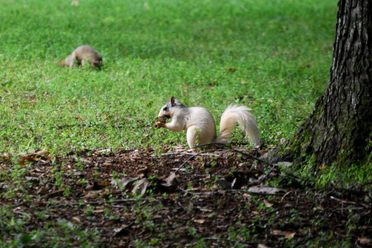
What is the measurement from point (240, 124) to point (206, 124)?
1.09 feet

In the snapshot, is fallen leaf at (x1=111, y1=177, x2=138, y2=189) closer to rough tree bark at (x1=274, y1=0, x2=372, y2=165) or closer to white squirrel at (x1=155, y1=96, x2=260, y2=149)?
rough tree bark at (x1=274, y1=0, x2=372, y2=165)

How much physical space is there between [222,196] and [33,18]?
Answer: 10.4 metres

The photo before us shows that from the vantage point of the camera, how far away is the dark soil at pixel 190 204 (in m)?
5.51

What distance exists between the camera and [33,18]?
15836 mm

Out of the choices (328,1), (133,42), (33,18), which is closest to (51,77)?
(133,42)

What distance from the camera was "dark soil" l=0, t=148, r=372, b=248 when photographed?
551 centimetres

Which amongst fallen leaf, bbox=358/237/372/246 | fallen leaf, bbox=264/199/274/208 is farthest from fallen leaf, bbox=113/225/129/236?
fallen leaf, bbox=358/237/372/246

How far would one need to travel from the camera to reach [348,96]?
6.27 m

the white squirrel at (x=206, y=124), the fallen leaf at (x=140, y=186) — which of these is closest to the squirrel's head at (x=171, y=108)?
the white squirrel at (x=206, y=124)

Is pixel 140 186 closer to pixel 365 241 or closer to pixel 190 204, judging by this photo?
pixel 190 204

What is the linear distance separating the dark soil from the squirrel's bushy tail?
29.3 inches

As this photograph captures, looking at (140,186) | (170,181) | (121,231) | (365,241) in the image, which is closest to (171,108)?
(170,181)

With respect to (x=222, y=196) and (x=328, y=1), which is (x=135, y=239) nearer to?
(x=222, y=196)

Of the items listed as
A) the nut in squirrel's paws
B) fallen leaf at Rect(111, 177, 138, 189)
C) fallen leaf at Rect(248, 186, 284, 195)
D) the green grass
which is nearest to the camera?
fallen leaf at Rect(248, 186, 284, 195)
